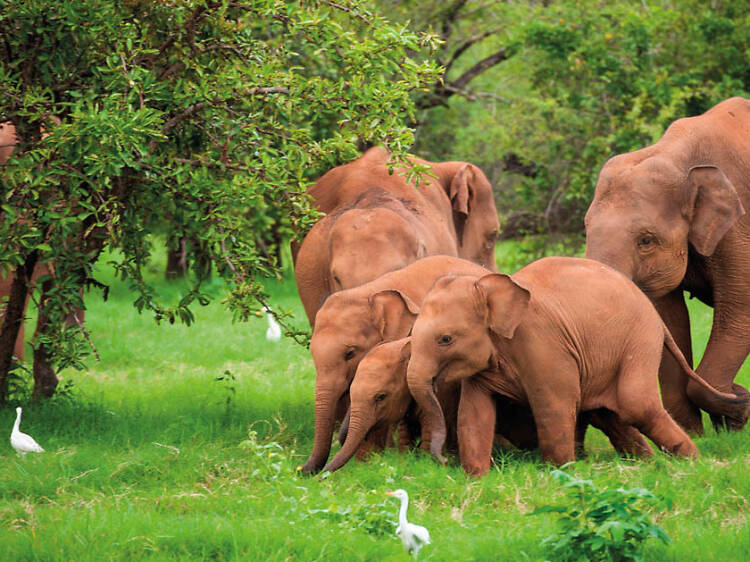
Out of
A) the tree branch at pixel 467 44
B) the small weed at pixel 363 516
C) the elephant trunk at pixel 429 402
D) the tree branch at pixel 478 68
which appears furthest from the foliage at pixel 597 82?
the small weed at pixel 363 516

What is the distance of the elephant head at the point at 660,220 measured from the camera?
7867 millimetres

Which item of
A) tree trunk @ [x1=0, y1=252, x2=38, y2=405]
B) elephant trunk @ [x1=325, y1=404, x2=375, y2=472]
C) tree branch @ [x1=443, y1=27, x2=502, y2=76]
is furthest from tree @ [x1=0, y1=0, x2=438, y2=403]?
tree branch @ [x1=443, y1=27, x2=502, y2=76]

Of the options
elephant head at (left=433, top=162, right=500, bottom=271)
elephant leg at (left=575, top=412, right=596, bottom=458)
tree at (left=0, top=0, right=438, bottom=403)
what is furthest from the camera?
elephant head at (left=433, top=162, right=500, bottom=271)

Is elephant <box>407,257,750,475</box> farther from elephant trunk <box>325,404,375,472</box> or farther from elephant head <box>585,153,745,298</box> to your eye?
elephant head <box>585,153,745,298</box>

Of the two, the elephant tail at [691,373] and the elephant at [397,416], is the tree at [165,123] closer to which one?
the elephant at [397,416]

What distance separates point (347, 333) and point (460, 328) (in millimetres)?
902

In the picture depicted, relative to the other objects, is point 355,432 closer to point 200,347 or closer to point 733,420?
point 733,420

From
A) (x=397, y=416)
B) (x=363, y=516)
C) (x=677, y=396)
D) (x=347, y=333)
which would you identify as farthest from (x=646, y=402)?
(x=363, y=516)

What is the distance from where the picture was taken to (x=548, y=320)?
684 cm

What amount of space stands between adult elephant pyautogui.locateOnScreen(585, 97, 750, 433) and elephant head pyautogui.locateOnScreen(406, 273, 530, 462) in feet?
4.59

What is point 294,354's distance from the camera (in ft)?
41.6

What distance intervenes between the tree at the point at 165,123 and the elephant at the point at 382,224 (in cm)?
42

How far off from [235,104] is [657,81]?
8.63 metres

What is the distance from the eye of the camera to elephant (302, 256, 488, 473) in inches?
282
